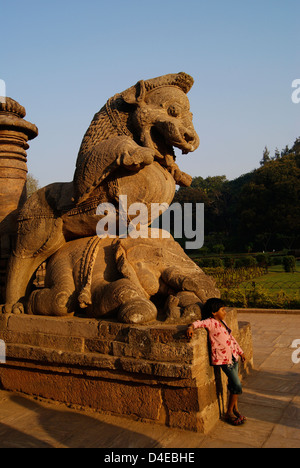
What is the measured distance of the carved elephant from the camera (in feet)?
9.83

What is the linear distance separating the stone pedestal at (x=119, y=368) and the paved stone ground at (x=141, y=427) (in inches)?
3.4

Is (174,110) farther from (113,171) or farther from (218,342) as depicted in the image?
(218,342)

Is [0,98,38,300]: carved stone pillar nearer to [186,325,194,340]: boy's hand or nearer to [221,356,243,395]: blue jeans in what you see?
[186,325,194,340]: boy's hand

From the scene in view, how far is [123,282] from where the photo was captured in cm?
311

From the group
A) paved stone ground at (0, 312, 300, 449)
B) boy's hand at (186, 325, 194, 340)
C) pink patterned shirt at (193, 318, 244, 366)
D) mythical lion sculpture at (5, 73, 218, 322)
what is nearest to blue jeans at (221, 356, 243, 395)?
pink patterned shirt at (193, 318, 244, 366)

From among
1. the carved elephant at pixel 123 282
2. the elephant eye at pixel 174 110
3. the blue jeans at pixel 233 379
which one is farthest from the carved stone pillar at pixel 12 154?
the blue jeans at pixel 233 379

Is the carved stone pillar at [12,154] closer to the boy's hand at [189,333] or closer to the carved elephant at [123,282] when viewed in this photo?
the carved elephant at [123,282]

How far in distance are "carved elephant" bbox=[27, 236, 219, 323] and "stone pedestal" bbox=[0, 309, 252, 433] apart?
0.51ft

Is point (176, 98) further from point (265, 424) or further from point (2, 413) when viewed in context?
point (2, 413)

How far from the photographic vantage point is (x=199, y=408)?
2574 mm

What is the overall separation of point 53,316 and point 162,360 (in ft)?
3.75

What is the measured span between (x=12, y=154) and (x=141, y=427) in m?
3.57

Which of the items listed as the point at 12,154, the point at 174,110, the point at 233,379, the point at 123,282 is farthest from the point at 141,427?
the point at 12,154
